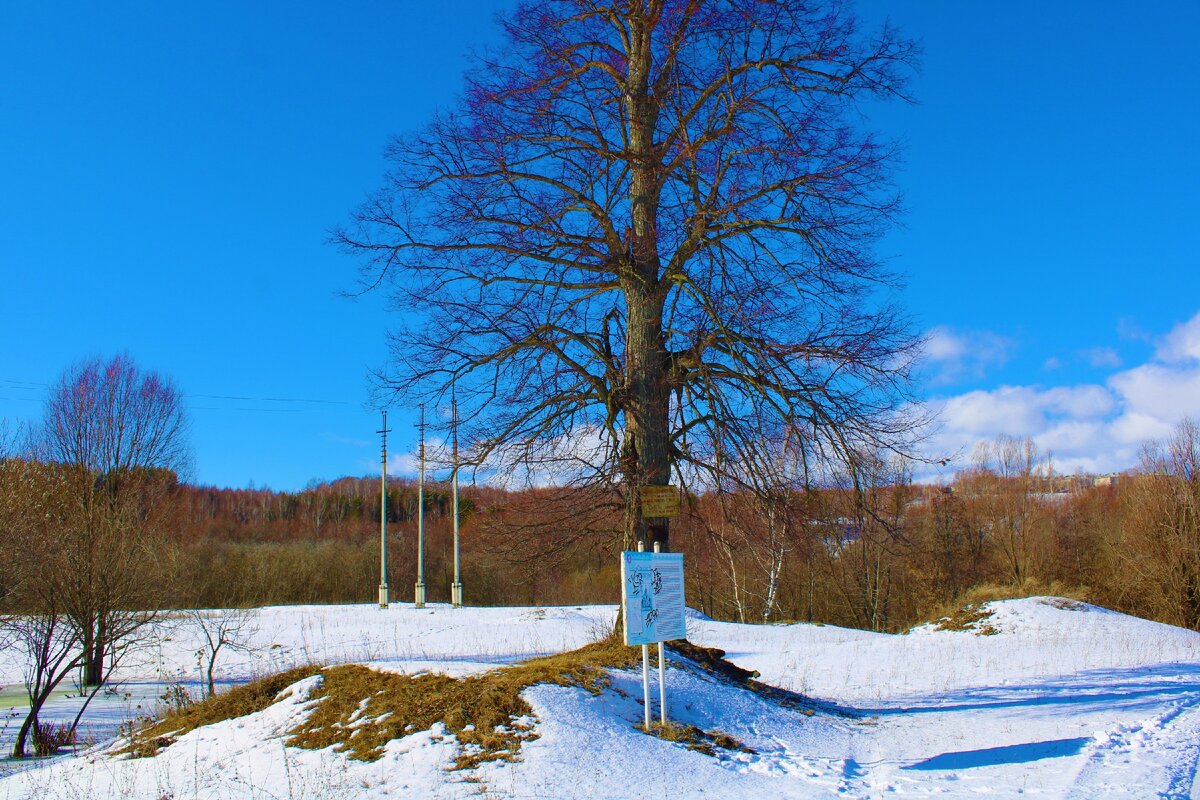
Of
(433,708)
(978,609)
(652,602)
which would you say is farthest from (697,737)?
(978,609)

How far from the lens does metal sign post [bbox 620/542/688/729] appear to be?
716cm

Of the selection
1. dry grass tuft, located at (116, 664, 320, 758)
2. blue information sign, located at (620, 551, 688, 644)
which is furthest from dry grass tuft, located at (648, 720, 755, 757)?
dry grass tuft, located at (116, 664, 320, 758)

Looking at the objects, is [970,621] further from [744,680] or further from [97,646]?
[97,646]

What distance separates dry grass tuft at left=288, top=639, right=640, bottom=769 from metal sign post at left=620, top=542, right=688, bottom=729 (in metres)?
1.01

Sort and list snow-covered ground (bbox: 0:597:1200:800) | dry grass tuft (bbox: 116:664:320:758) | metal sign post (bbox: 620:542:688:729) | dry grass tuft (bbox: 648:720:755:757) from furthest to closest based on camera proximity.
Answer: dry grass tuft (bbox: 116:664:320:758), metal sign post (bbox: 620:542:688:729), dry grass tuft (bbox: 648:720:755:757), snow-covered ground (bbox: 0:597:1200:800)

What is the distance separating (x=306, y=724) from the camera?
7.34m

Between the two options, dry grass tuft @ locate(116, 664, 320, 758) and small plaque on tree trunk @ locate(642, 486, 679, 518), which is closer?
dry grass tuft @ locate(116, 664, 320, 758)

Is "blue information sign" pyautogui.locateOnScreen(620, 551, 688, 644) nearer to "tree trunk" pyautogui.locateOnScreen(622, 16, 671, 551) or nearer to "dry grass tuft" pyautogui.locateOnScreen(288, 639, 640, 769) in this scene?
"dry grass tuft" pyautogui.locateOnScreen(288, 639, 640, 769)

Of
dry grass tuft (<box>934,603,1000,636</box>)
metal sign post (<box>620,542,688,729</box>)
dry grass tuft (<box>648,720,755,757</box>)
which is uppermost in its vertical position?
metal sign post (<box>620,542,688,729</box>)

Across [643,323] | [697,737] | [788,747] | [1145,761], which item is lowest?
[1145,761]

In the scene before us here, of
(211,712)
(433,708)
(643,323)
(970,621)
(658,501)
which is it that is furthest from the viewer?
(970,621)

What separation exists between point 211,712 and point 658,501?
504cm

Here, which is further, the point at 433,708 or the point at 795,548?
the point at 795,548

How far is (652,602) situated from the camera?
7.39 m
